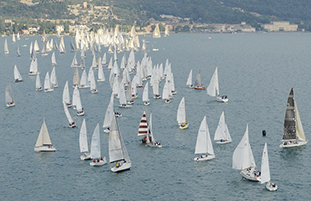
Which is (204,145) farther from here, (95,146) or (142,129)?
(95,146)

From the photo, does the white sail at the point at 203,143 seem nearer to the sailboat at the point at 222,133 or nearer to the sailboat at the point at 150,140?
the sailboat at the point at 222,133

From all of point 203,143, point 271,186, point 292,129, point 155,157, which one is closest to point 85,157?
point 155,157

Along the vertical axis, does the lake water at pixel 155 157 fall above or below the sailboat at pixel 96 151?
below

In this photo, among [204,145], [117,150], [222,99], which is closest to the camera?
[117,150]

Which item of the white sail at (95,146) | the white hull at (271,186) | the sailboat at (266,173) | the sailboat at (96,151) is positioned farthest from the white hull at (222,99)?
the white hull at (271,186)

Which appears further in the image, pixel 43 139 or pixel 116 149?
pixel 43 139

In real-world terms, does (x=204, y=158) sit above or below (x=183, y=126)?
above

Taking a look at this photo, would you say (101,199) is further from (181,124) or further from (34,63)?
(34,63)
